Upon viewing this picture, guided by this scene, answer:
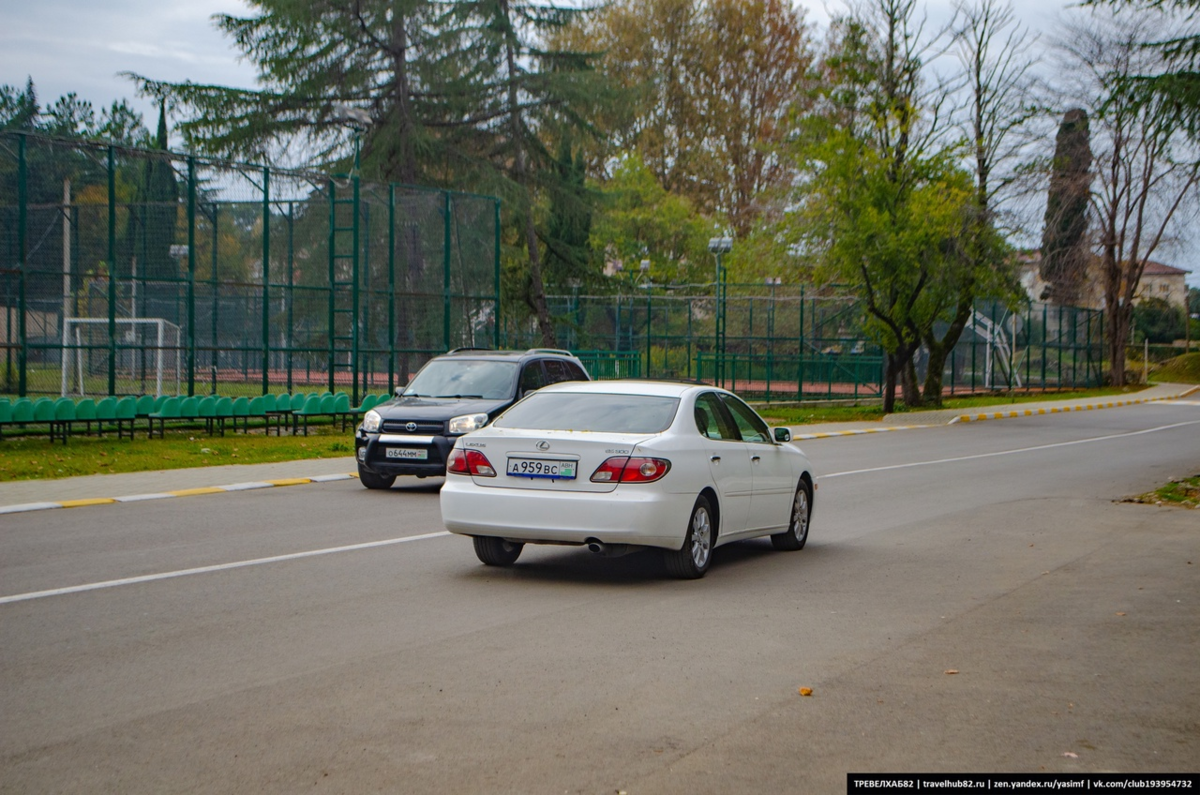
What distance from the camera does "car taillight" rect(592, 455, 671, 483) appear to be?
364 inches

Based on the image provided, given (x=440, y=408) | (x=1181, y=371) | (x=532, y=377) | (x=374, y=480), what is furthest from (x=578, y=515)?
(x=1181, y=371)

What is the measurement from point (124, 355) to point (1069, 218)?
50151 mm

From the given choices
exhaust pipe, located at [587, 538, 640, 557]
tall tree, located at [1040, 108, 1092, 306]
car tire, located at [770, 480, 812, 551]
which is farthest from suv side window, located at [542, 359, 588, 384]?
tall tree, located at [1040, 108, 1092, 306]

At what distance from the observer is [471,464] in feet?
32.0

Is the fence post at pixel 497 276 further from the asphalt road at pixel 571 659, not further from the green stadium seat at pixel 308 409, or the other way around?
the asphalt road at pixel 571 659

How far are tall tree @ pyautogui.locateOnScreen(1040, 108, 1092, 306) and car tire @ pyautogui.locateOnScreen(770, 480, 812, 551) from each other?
148 feet

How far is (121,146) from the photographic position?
24.4 m

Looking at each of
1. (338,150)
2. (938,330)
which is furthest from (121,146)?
(938,330)

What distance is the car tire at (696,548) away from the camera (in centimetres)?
960

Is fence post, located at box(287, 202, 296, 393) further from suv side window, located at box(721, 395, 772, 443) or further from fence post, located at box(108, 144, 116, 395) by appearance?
suv side window, located at box(721, 395, 772, 443)

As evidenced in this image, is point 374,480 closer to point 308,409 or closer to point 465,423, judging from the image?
point 465,423

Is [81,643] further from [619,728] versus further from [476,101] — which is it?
[476,101]

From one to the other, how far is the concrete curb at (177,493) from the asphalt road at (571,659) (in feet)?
3.05

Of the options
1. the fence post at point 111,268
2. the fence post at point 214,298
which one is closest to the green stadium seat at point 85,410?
the fence post at point 111,268
